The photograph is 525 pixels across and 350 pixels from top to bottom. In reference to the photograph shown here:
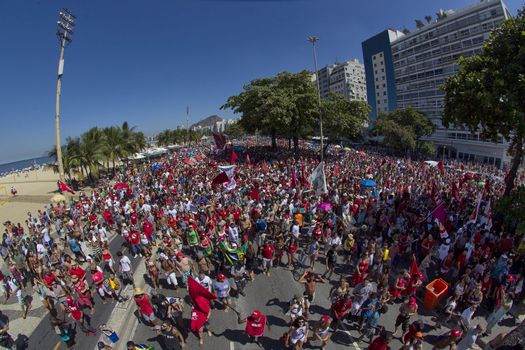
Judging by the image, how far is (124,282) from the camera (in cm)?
1035

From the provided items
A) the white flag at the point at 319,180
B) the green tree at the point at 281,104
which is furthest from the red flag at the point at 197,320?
the green tree at the point at 281,104

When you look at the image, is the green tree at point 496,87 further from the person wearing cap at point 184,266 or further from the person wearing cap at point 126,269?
the person wearing cap at point 126,269

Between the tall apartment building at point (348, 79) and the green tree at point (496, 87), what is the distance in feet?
295

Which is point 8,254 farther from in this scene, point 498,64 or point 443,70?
Result: point 443,70

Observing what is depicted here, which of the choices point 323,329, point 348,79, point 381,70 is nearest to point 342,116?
point 323,329

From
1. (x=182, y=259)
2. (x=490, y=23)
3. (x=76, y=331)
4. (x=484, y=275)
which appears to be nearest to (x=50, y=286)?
(x=76, y=331)

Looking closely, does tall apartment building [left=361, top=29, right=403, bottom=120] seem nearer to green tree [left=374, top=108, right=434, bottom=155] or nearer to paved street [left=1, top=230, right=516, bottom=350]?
green tree [left=374, top=108, right=434, bottom=155]

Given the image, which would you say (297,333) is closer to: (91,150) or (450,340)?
(450,340)

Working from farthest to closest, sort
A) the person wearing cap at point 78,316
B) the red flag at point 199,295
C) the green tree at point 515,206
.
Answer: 1. the green tree at point 515,206
2. the person wearing cap at point 78,316
3. the red flag at point 199,295

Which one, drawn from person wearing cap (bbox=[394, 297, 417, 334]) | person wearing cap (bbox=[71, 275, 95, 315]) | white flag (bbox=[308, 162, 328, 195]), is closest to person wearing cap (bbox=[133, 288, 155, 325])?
person wearing cap (bbox=[71, 275, 95, 315])

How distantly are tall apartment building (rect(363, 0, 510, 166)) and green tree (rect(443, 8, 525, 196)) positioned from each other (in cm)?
3723

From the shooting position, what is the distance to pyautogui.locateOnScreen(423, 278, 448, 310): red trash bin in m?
8.01

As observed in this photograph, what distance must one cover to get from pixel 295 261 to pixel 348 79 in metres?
104

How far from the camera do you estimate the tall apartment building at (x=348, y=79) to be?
102 m
